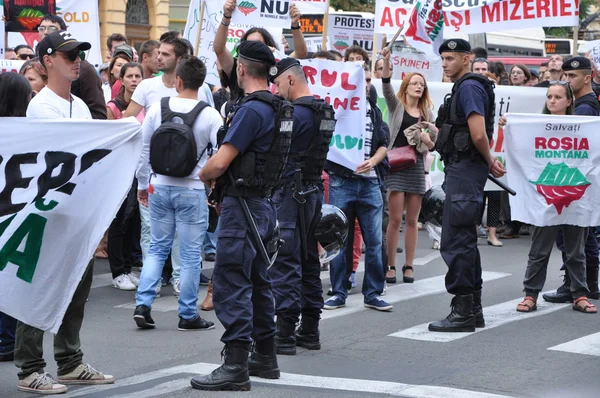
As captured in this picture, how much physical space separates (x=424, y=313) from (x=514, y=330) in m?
0.90

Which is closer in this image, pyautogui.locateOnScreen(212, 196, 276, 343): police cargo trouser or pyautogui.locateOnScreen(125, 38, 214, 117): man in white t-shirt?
pyautogui.locateOnScreen(212, 196, 276, 343): police cargo trouser

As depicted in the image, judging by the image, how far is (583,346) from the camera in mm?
7566

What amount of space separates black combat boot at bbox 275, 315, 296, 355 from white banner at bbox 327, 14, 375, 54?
31.4ft

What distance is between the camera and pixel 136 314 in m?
8.01

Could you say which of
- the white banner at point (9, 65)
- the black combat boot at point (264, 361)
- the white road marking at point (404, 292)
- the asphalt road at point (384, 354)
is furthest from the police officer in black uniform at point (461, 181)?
the white banner at point (9, 65)

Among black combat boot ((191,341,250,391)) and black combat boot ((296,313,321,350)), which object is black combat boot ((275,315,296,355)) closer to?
black combat boot ((296,313,321,350))

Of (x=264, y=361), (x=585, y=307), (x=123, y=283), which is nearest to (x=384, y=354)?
(x=264, y=361)

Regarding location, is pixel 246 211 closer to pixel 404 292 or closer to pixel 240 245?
pixel 240 245

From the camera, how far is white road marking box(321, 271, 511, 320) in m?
8.86

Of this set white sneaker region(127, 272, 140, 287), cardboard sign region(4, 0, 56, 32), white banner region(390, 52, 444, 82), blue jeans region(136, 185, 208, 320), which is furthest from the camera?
white banner region(390, 52, 444, 82)

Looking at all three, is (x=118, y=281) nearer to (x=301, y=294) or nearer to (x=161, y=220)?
(x=161, y=220)

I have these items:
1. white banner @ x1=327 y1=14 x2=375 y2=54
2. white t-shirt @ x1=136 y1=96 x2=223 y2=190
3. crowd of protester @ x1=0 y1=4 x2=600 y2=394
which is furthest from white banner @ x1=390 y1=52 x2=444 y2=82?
white t-shirt @ x1=136 y1=96 x2=223 y2=190

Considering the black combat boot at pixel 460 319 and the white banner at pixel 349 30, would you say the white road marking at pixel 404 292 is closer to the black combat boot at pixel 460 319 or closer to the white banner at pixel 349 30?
the black combat boot at pixel 460 319

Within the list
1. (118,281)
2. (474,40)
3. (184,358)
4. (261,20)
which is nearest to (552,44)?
(474,40)
